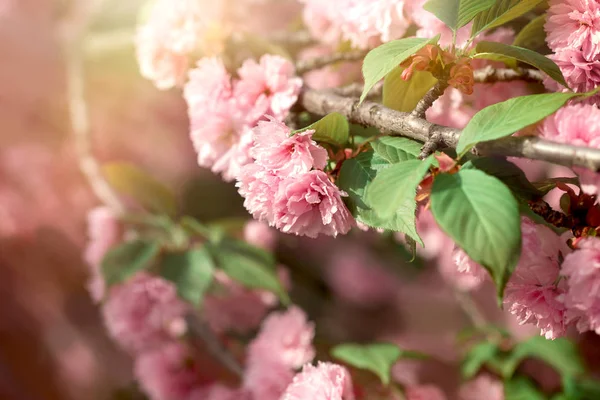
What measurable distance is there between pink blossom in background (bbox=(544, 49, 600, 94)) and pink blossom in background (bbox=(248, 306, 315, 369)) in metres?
0.42

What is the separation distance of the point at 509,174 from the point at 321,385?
0.85ft

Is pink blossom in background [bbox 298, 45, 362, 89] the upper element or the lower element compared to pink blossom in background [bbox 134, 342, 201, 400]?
upper

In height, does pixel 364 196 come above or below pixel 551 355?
above

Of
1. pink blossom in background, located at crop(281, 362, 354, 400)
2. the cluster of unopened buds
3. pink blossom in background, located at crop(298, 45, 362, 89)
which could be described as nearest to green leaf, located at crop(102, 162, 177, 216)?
pink blossom in background, located at crop(298, 45, 362, 89)

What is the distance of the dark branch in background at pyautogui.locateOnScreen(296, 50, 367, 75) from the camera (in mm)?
670

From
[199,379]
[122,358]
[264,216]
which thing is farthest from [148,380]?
[122,358]

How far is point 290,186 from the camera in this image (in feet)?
1.31

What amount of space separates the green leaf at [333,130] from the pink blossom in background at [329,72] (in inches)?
10.2

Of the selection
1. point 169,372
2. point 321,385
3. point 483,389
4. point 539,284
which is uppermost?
point 539,284

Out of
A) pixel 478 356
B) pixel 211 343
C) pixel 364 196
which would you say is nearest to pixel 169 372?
pixel 211 343

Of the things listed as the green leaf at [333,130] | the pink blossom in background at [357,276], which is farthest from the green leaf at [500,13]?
the pink blossom in background at [357,276]

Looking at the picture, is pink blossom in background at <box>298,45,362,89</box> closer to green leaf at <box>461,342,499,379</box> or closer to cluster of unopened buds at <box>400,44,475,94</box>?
cluster of unopened buds at <box>400,44,475,94</box>

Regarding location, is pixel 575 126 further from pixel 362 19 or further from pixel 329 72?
pixel 329 72

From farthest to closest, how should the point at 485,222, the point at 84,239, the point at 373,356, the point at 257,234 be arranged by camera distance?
the point at 84,239 → the point at 257,234 → the point at 373,356 → the point at 485,222
